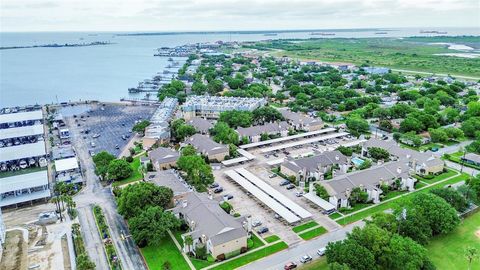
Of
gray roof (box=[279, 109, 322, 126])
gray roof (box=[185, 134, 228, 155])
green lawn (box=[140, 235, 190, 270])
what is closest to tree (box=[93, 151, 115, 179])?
gray roof (box=[185, 134, 228, 155])

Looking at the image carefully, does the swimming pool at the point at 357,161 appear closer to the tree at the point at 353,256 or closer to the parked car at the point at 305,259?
the parked car at the point at 305,259

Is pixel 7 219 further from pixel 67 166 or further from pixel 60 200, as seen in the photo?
pixel 67 166

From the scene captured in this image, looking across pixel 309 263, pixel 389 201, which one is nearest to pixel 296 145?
pixel 389 201

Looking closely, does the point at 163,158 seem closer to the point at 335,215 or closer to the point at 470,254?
the point at 335,215

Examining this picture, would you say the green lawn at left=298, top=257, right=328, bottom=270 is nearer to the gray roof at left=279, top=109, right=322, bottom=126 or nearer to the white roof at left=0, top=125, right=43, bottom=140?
the gray roof at left=279, top=109, right=322, bottom=126

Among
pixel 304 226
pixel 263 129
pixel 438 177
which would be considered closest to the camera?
pixel 304 226

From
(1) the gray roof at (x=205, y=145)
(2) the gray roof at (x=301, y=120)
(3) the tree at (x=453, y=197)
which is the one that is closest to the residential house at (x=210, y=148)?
(1) the gray roof at (x=205, y=145)

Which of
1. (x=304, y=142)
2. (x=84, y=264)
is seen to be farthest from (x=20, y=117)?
(x=304, y=142)
